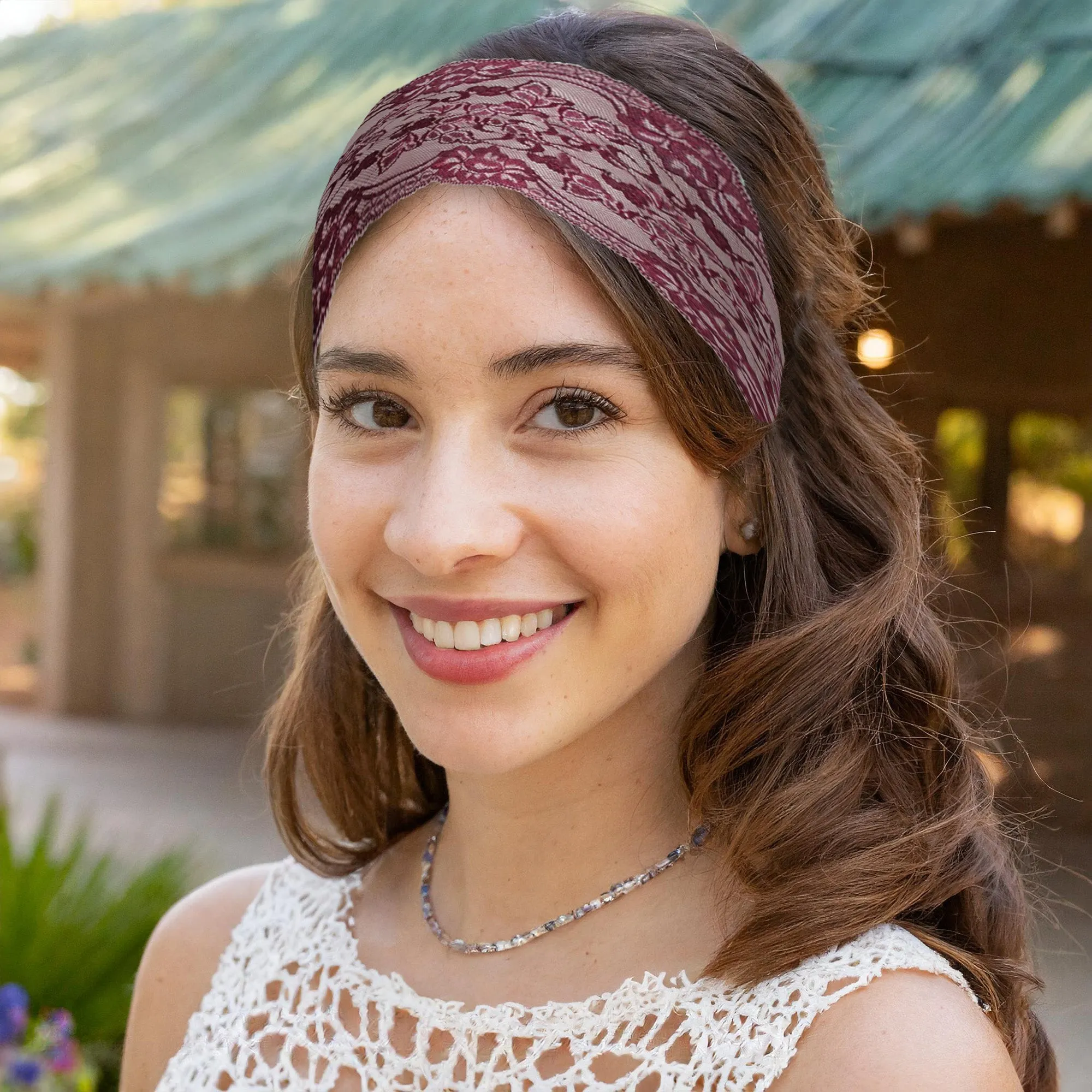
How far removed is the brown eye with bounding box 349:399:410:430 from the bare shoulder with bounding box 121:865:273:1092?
782 mm

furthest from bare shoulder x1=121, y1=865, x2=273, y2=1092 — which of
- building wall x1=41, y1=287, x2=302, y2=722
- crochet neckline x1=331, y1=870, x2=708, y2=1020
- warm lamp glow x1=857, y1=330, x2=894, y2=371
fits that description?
building wall x1=41, y1=287, x2=302, y2=722

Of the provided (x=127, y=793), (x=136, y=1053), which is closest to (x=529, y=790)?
(x=136, y=1053)

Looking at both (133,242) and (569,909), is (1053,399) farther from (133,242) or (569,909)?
(569,909)

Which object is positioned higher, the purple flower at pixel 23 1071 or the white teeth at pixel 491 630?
the white teeth at pixel 491 630

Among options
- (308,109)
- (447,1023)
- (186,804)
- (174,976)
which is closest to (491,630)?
(447,1023)

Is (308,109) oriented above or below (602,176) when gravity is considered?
above

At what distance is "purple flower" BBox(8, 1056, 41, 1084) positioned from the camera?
980mm

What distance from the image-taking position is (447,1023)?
158 centimetres

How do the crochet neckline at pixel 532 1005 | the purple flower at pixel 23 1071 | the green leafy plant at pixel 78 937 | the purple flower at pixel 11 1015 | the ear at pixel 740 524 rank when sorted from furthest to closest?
the green leafy plant at pixel 78 937
the ear at pixel 740 524
the crochet neckline at pixel 532 1005
the purple flower at pixel 11 1015
the purple flower at pixel 23 1071

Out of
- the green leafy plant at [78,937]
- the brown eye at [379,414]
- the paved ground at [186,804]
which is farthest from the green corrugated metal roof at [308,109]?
the paved ground at [186,804]

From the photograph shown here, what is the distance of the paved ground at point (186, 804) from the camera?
4789 mm

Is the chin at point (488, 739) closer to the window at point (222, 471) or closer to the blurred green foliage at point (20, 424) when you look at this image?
the window at point (222, 471)

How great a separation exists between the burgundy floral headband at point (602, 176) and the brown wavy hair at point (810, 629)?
1.2 inches

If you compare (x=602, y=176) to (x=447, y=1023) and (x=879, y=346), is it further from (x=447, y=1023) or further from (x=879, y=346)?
(x=879, y=346)
